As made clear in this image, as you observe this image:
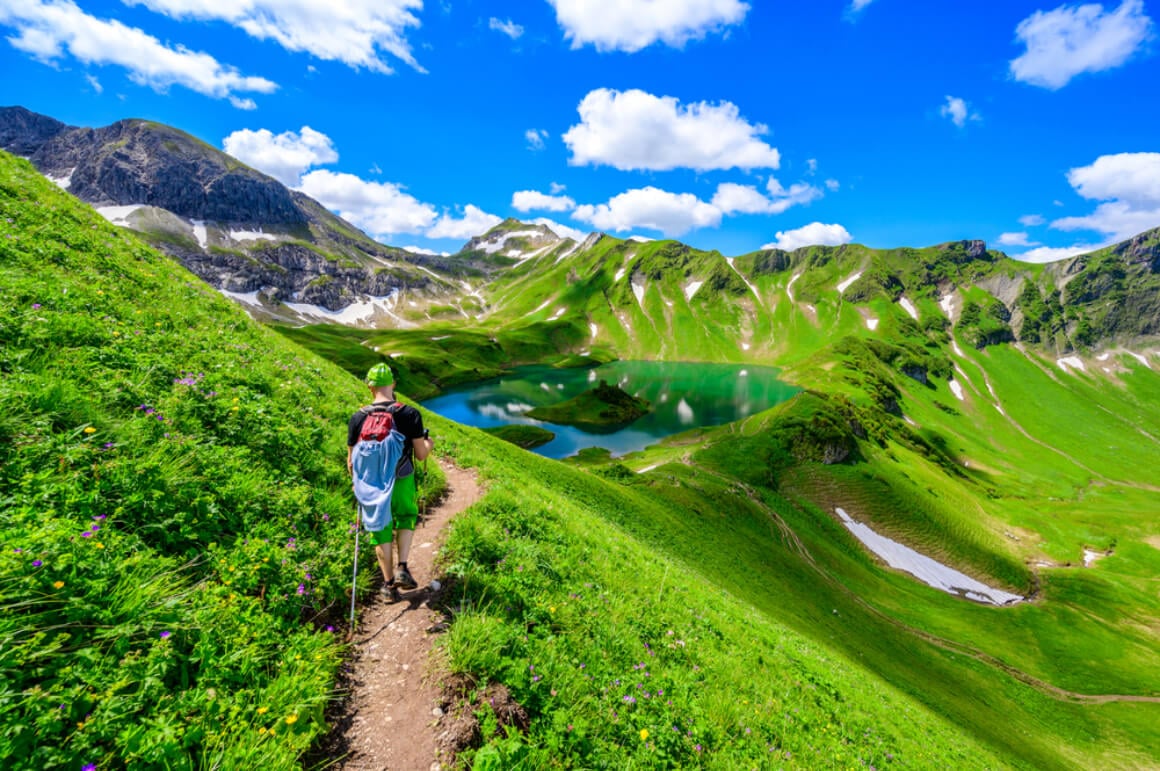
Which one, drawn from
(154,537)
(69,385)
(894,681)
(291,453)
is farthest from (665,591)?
(894,681)

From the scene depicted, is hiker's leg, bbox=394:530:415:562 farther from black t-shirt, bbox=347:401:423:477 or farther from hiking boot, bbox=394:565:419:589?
black t-shirt, bbox=347:401:423:477

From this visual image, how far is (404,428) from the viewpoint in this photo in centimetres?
711

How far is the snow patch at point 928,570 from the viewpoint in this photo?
6125 cm

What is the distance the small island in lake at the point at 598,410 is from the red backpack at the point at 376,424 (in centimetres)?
11385

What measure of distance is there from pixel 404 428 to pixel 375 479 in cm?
92

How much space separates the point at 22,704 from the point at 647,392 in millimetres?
178017

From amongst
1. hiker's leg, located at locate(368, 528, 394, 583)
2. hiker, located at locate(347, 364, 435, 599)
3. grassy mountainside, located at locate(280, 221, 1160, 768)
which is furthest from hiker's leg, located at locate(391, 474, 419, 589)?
grassy mountainside, located at locate(280, 221, 1160, 768)

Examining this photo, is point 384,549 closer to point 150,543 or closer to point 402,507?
point 402,507

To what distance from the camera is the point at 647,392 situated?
178m

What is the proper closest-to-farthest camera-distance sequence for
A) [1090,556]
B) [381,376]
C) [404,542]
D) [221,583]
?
[221,583] < [404,542] < [381,376] < [1090,556]

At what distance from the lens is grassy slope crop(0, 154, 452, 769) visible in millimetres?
3227

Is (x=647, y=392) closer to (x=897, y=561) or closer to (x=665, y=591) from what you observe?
(x=897, y=561)

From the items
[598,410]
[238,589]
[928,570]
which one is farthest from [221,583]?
[598,410]

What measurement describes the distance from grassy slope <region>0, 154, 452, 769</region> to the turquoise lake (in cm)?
8708
